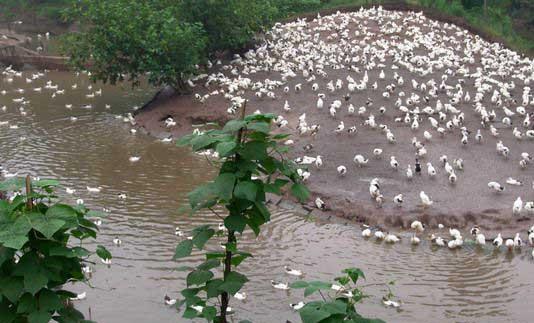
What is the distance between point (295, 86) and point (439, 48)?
21.2 feet

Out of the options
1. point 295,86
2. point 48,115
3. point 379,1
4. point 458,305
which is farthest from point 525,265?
point 379,1

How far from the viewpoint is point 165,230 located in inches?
451

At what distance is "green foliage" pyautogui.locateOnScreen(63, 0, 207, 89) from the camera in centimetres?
1888

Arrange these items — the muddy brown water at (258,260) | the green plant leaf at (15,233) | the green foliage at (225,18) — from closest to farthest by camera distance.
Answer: the green plant leaf at (15,233) < the muddy brown water at (258,260) < the green foliage at (225,18)

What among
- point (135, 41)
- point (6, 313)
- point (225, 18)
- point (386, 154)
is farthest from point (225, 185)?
point (225, 18)

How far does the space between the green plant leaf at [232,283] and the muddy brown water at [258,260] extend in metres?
4.40

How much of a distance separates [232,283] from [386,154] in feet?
36.1

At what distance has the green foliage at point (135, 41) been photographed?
18.9 metres

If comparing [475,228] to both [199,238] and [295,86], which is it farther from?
[295,86]

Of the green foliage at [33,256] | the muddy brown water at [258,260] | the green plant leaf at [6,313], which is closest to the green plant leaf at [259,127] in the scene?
the green foliage at [33,256]

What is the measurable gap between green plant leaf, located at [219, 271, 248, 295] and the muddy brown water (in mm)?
4404

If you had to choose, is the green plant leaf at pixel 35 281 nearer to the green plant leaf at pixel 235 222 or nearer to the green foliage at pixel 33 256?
the green foliage at pixel 33 256

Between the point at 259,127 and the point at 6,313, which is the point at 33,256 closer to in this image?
the point at 6,313

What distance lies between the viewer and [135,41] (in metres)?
19.0
